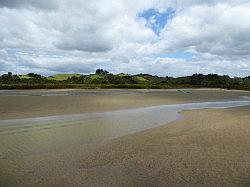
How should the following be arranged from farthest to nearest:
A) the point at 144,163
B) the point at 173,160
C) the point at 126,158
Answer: the point at 126,158 < the point at 173,160 < the point at 144,163

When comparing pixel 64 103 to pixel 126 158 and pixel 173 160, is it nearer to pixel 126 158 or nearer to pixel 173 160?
pixel 126 158

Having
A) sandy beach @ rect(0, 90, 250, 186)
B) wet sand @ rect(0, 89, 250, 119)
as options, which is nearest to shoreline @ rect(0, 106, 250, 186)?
sandy beach @ rect(0, 90, 250, 186)

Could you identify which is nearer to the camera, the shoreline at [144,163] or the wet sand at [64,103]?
the shoreline at [144,163]

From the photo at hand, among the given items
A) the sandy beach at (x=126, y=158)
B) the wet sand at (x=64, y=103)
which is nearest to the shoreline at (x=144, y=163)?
the sandy beach at (x=126, y=158)

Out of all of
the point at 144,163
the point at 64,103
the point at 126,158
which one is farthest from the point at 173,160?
the point at 64,103

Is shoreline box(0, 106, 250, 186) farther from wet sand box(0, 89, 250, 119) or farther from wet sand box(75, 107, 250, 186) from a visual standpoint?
wet sand box(0, 89, 250, 119)

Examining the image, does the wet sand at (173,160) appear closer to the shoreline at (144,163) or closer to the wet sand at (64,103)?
the shoreline at (144,163)

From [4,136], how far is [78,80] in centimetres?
8036

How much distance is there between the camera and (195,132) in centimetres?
1234

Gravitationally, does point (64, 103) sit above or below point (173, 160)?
above

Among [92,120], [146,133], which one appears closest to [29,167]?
[146,133]

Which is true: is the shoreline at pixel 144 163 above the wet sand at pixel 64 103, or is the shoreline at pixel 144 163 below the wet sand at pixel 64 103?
below

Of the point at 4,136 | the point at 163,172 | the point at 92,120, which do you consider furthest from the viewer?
the point at 92,120

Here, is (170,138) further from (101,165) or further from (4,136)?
(4,136)
